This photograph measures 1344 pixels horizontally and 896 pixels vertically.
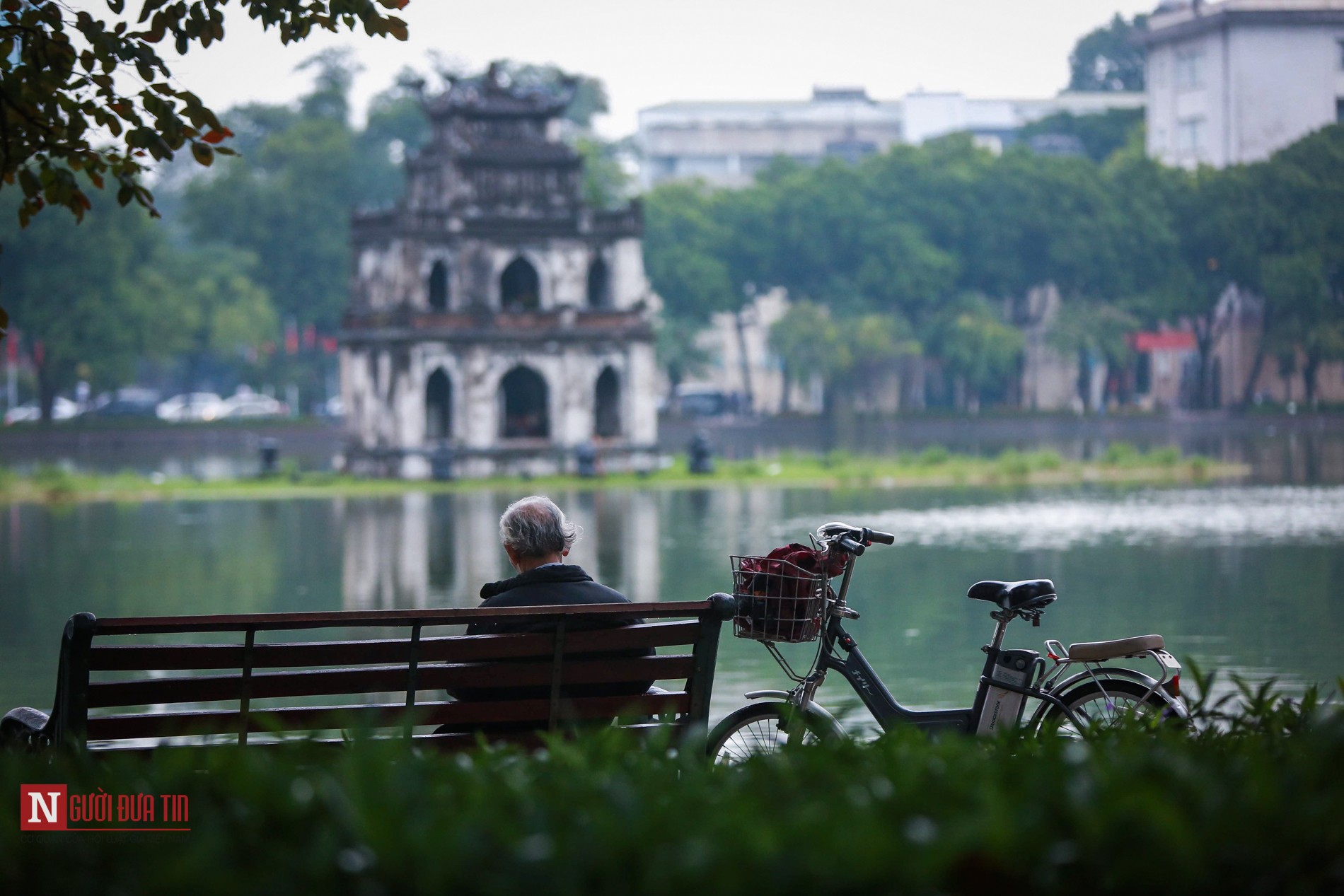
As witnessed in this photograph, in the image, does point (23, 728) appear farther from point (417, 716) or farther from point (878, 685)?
point (878, 685)

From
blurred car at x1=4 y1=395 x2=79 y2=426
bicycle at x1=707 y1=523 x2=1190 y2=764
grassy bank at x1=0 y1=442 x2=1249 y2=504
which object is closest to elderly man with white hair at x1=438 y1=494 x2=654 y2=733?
bicycle at x1=707 y1=523 x2=1190 y2=764

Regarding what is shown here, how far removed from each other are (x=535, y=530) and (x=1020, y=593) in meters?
1.65

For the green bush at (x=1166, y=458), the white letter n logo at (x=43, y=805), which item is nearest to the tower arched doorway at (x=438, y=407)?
the green bush at (x=1166, y=458)

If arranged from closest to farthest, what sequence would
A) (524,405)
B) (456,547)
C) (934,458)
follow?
(456,547) < (934,458) < (524,405)

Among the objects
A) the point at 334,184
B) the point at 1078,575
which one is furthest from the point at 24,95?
the point at 334,184

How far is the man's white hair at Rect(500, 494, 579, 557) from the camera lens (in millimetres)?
5965

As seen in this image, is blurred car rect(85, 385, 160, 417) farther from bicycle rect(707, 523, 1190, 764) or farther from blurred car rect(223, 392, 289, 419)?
bicycle rect(707, 523, 1190, 764)

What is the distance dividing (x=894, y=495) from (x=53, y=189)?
75.1 ft

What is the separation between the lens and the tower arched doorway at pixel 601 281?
1513 inches

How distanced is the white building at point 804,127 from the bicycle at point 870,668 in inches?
3561

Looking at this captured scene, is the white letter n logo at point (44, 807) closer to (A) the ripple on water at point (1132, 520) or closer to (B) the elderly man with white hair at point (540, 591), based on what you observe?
(B) the elderly man with white hair at point (540, 591)

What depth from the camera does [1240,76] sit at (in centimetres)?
5747

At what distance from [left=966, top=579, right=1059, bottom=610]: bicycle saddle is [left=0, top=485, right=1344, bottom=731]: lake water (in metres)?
3.71

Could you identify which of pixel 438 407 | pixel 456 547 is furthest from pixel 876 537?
pixel 438 407
